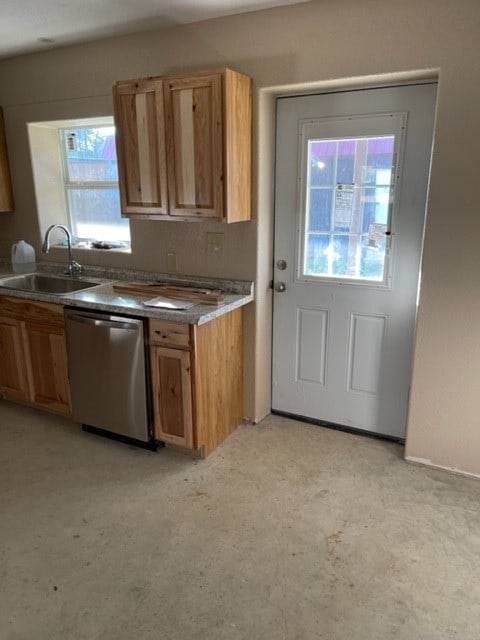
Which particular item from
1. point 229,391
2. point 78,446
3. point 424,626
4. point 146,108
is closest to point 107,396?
point 78,446

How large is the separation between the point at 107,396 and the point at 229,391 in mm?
748

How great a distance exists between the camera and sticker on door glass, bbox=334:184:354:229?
2.72m

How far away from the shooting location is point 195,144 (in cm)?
255

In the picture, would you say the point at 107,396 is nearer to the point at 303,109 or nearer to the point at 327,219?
the point at 327,219

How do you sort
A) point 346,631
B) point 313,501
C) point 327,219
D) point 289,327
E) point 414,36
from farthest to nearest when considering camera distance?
point 289,327 → point 327,219 → point 313,501 → point 414,36 → point 346,631

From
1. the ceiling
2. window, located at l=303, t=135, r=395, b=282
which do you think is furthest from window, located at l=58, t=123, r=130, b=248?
window, located at l=303, t=135, r=395, b=282

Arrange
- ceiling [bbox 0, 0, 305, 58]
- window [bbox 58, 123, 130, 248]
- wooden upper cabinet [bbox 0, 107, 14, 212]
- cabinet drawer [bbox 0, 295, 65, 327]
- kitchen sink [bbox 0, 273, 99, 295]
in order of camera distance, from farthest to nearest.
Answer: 1. wooden upper cabinet [bbox 0, 107, 14, 212]
2. window [bbox 58, 123, 130, 248]
3. kitchen sink [bbox 0, 273, 99, 295]
4. cabinet drawer [bbox 0, 295, 65, 327]
5. ceiling [bbox 0, 0, 305, 58]

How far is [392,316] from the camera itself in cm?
276

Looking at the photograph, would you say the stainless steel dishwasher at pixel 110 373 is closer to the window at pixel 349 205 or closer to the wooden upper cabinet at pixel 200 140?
the wooden upper cabinet at pixel 200 140

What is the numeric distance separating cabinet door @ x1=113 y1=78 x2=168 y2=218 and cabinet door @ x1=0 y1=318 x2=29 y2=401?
1.21m

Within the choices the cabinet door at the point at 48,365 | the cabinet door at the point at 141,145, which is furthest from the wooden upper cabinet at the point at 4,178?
the cabinet door at the point at 141,145

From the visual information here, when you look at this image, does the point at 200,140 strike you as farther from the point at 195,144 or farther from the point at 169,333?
the point at 169,333

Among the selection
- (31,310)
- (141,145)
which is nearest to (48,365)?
(31,310)

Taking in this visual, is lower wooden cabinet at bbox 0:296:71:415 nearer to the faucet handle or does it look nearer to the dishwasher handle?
the dishwasher handle
